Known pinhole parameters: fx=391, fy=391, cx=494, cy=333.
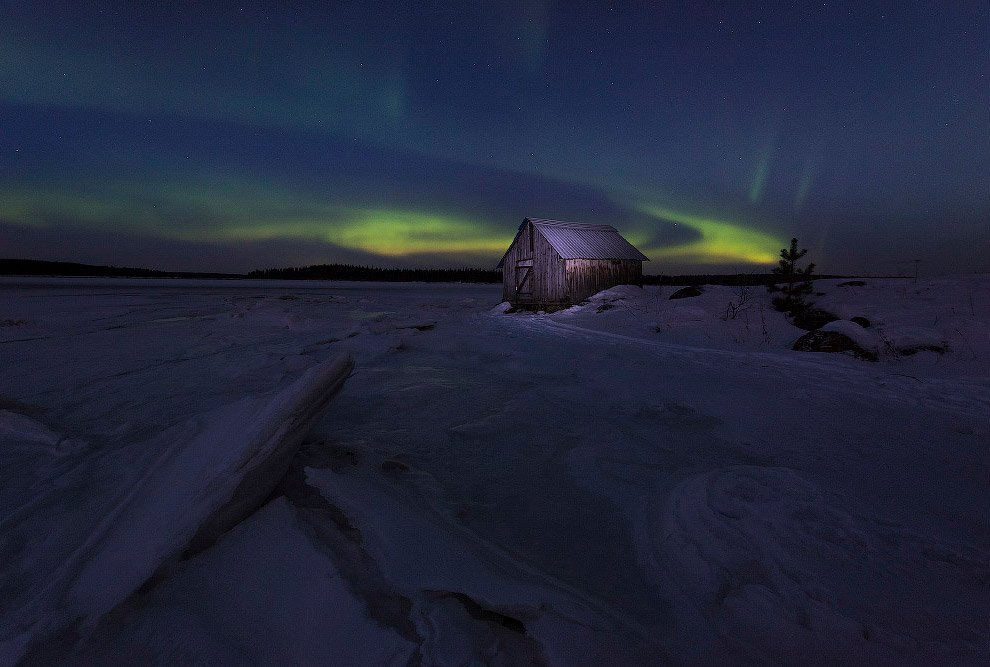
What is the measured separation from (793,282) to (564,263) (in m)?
9.73

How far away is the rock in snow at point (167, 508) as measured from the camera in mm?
1460

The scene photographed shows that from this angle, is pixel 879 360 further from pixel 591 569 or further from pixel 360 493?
pixel 360 493

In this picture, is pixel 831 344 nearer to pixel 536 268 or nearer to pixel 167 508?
pixel 167 508

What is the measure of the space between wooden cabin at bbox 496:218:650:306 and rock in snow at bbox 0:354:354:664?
17761 millimetres

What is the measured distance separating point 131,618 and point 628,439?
3.23 m

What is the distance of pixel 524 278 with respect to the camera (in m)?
21.9

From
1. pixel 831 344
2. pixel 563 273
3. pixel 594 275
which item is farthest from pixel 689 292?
pixel 831 344

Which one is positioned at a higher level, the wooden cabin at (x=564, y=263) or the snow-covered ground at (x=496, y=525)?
the wooden cabin at (x=564, y=263)

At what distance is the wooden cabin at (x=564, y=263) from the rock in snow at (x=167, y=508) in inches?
699

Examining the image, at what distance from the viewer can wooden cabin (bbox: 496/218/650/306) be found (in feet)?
64.7

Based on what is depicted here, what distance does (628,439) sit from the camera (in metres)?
3.46

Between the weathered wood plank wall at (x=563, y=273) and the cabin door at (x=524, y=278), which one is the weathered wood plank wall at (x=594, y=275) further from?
the cabin door at (x=524, y=278)

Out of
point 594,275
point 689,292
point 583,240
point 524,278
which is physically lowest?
point 689,292

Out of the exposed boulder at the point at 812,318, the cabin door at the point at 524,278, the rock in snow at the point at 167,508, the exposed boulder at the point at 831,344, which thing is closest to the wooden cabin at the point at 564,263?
the cabin door at the point at 524,278
